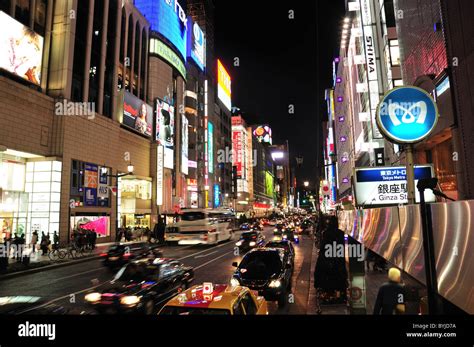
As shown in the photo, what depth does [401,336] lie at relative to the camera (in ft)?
7.43

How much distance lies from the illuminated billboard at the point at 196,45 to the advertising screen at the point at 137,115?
97.9ft

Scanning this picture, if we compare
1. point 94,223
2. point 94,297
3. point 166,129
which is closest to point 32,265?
point 94,297

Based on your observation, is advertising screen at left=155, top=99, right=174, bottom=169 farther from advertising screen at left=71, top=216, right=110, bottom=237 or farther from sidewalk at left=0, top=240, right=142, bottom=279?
sidewalk at left=0, top=240, right=142, bottom=279

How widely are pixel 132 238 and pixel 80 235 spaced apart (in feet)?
36.1

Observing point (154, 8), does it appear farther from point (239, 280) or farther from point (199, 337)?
point (199, 337)

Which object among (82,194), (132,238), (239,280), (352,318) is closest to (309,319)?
(352,318)

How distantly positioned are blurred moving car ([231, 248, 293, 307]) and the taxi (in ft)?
11.1

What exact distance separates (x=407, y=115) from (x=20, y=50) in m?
31.6

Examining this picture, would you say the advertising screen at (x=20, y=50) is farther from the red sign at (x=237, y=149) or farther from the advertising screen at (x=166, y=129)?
the red sign at (x=237, y=149)

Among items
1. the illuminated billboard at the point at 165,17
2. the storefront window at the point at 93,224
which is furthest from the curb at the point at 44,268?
the illuminated billboard at the point at 165,17

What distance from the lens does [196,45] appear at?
7738 centimetres

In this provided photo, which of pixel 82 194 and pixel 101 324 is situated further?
pixel 82 194

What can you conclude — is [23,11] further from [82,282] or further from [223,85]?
[223,85]

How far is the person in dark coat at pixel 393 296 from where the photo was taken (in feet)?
17.9
